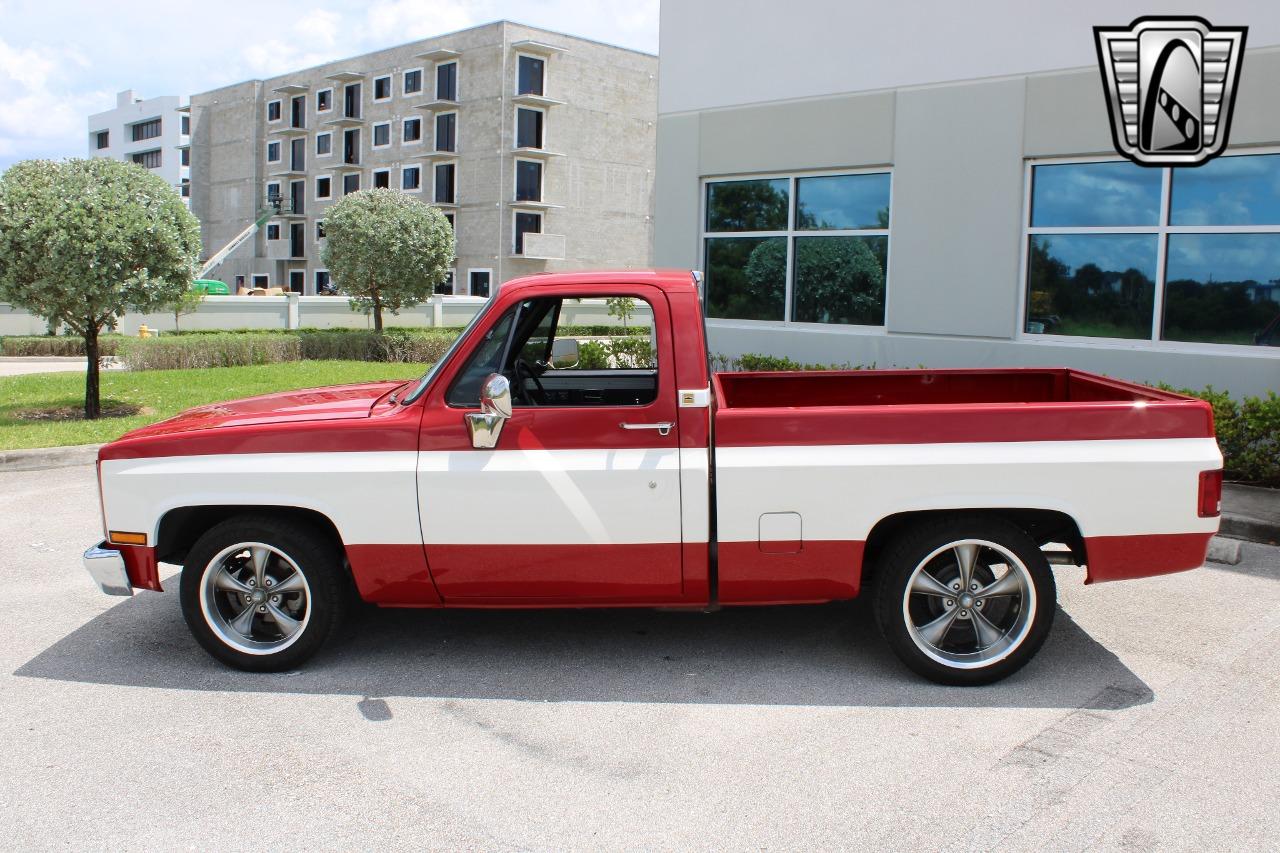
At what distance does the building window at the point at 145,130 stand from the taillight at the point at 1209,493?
376 feet

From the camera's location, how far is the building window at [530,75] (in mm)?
58312

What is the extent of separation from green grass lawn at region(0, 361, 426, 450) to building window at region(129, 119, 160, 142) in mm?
94640

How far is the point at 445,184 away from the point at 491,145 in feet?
13.8

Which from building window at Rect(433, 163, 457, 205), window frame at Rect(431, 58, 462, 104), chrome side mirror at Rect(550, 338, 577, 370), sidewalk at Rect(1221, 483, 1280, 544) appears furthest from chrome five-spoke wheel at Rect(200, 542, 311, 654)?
window frame at Rect(431, 58, 462, 104)

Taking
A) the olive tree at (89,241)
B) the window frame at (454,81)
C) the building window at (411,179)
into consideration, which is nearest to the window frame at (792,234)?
the olive tree at (89,241)

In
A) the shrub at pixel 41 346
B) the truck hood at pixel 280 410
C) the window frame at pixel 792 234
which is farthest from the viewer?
the shrub at pixel 41 346

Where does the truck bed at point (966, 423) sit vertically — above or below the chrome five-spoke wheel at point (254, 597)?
above

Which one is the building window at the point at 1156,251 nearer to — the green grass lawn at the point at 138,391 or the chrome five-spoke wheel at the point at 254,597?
the green grass lawn at the point at 138,391

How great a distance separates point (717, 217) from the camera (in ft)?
46.9

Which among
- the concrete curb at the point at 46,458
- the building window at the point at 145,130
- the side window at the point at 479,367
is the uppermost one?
the building window at the point at 145,130

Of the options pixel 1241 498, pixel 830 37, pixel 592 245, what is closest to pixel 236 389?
pixel 830 37

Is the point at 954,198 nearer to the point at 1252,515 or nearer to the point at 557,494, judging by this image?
the point at 1252,515

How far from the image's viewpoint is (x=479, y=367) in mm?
5207

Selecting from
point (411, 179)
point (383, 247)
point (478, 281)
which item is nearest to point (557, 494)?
point (383, 247)
